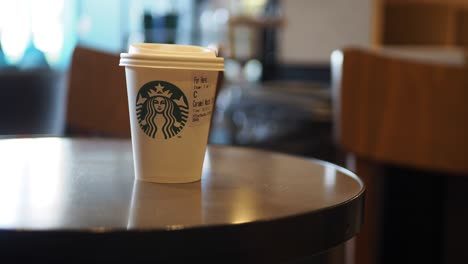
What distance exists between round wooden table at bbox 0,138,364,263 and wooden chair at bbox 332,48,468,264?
0.84m

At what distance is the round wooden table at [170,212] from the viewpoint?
1.80 feet

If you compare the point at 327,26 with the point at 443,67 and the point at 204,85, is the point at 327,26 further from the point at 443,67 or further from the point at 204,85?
the point at 204,85

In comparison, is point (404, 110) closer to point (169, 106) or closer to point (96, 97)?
point (96, 97)

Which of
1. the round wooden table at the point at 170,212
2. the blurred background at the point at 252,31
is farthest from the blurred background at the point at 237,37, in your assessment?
the round wooden table at the point at 170,212

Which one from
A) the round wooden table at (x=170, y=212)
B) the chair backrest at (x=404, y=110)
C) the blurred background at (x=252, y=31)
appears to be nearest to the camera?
the round wooden table at (x=170, y=212)

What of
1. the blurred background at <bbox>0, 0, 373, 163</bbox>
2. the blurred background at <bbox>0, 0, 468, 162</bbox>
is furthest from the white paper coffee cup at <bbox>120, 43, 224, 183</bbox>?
the blurred background at <bbox>0, 0, 468, 162</bbox>

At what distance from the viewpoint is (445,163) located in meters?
1.74

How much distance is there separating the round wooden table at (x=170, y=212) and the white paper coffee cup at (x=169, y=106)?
3 centimetres

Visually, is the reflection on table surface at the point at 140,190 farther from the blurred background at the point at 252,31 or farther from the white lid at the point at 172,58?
the blurred background at the point at 252,31

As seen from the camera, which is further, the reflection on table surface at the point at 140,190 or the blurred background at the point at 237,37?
the blurred background at the point at 237,37

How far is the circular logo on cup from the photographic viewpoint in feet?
2.56

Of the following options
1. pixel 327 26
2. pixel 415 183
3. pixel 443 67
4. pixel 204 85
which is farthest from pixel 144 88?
pixel 327 26

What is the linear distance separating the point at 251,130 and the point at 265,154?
2.56m

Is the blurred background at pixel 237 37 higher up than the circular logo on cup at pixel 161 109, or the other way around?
the circular logo on cup at pixel 161 109
